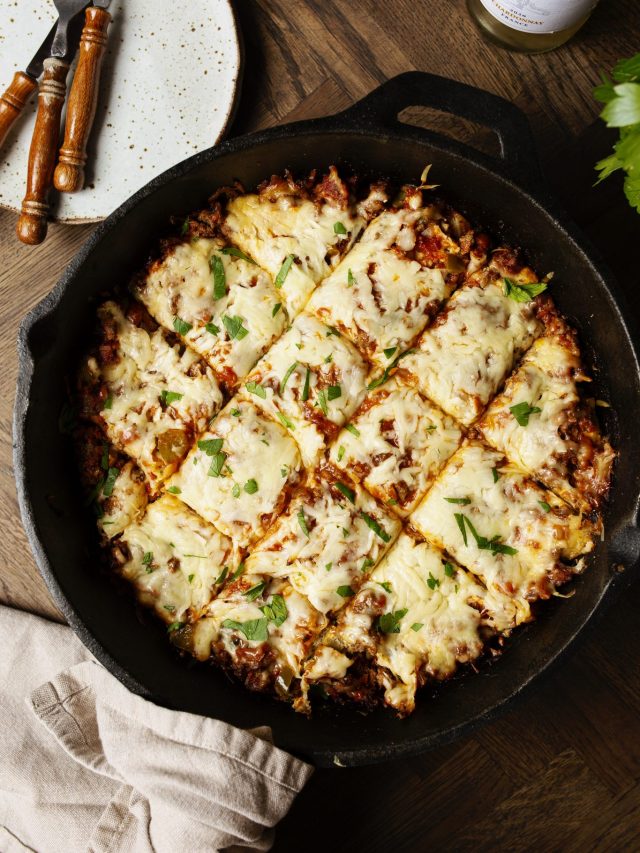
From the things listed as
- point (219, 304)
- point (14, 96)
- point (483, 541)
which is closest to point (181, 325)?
point (219, 304)

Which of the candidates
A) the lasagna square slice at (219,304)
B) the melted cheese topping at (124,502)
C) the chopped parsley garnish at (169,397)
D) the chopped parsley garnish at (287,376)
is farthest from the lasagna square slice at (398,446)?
the melted cheese topping at (124,502)

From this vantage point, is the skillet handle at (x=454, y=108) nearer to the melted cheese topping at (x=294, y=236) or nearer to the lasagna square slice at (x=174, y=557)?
the melted cheese topping at (x=294, y=236)

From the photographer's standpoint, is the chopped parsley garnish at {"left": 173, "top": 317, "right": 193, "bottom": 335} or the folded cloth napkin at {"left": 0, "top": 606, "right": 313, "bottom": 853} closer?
the folded cloth napkin at {"left": 0, "top": 606, "right": 313, "bottom": 853}

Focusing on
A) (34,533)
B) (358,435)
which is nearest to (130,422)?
(34,533)

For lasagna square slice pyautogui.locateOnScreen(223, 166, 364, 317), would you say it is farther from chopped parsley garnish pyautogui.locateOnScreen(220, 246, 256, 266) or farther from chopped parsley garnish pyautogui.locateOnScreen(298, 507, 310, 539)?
chopped parsley garnish pyautogui.locateOnScreen(298, 507, 310, 539)

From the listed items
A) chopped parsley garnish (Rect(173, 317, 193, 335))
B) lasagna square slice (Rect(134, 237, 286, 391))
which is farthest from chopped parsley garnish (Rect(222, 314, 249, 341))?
chopped parsley garnish (Rect(173, 317, 193, 335))

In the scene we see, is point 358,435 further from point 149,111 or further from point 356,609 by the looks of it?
point 149,111
